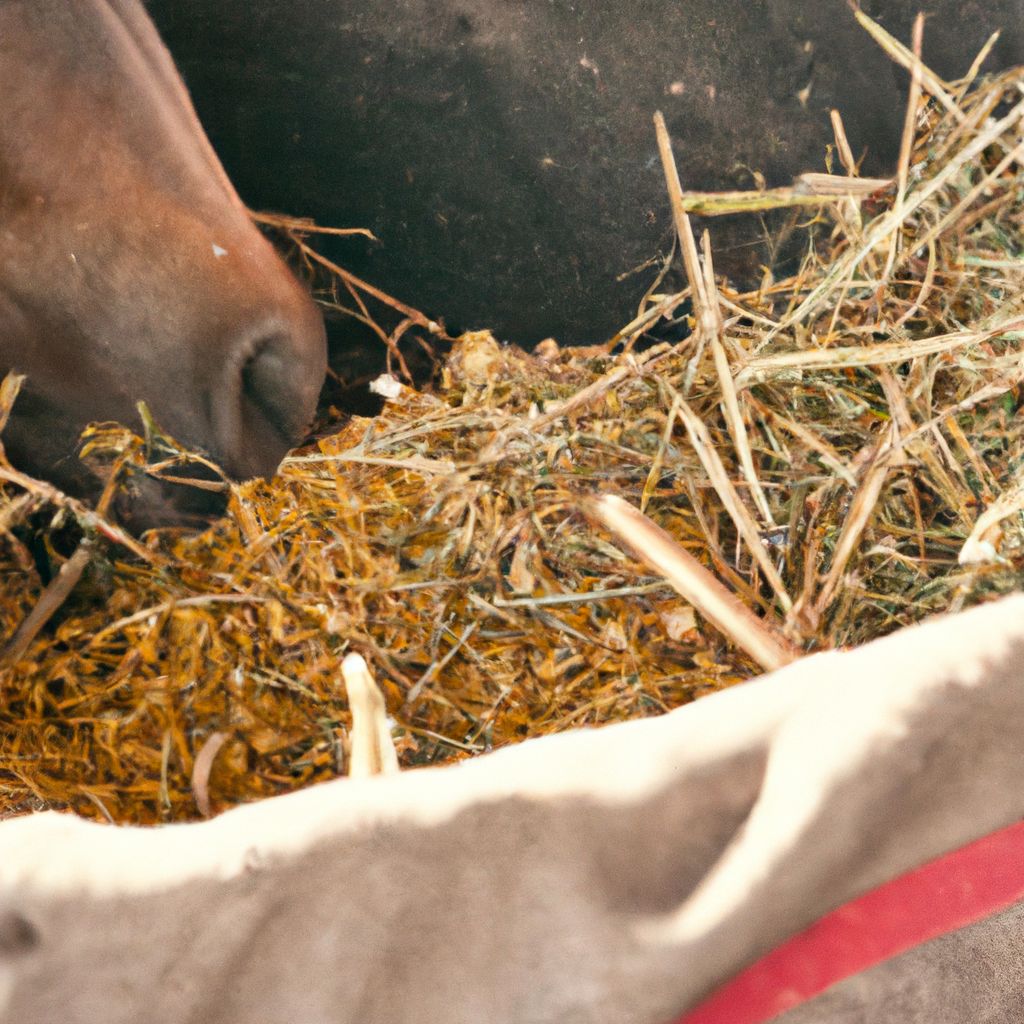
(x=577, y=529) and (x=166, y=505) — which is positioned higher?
(x=166, y=505)

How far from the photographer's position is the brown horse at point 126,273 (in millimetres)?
806

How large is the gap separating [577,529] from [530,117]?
0.53 meters

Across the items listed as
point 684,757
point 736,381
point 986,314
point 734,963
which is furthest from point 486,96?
point 734,963

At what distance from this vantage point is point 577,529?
939 mm

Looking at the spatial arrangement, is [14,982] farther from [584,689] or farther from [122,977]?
[584,689]

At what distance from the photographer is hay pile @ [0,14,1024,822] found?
880mm

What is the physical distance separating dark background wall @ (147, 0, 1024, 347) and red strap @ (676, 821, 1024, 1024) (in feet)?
2.52

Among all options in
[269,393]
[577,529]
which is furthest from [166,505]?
[577,529]

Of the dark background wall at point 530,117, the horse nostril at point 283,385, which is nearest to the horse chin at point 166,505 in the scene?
the horse nostril at point 283,385

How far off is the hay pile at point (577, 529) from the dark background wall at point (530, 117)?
0.07 m

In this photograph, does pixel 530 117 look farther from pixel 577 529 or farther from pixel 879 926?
pixel 879 926

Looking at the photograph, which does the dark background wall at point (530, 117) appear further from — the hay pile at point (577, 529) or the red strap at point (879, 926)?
the red strap at point (879, 926)

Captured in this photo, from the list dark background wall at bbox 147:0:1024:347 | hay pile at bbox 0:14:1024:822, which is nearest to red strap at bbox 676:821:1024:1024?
hay pile at bbox 0:14:1024:822

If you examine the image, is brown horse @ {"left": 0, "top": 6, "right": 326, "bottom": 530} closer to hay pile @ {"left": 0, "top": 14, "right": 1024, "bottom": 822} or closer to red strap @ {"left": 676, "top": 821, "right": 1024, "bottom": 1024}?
hay pile @ {"left": 0, "top": 14, "right": 1024, "bottom": 822}
